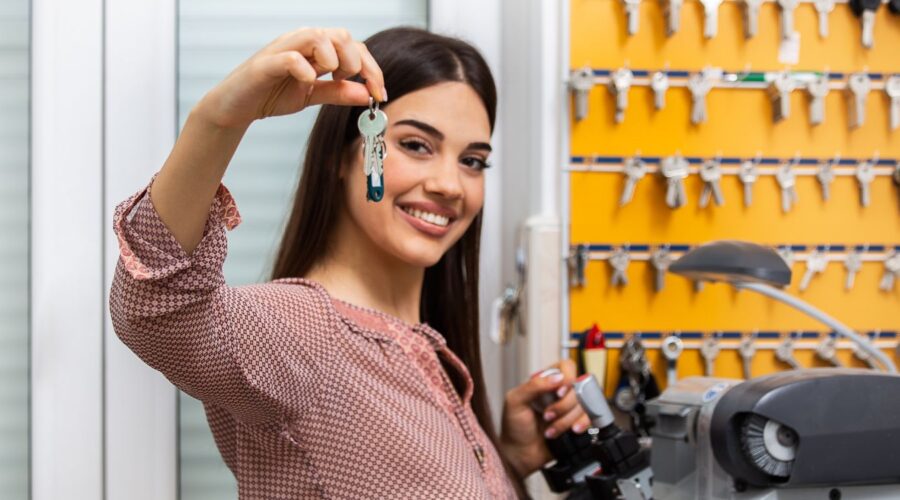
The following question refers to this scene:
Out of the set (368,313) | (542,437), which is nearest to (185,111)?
(368,313)

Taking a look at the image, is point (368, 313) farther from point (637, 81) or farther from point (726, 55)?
point (726, 55)

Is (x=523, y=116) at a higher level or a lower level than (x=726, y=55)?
lower

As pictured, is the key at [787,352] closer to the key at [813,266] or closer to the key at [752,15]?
the key at [813,266]

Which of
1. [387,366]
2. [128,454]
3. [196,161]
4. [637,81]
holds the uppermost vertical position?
[637,81]

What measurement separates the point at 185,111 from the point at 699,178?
1.12 metres

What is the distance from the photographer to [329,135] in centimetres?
A: 145

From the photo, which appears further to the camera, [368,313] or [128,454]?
[128,454]

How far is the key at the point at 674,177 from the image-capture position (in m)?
2.03

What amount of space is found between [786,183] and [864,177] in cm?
19

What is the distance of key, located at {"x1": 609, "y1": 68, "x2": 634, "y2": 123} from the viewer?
2.02m

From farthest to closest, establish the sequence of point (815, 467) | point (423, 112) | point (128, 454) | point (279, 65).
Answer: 1. point (128, 454)
2. point (423, 112)
3. point (815, 467)
4. point (279, 65)

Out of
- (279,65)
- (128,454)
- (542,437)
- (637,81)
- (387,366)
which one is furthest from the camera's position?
(637,81)

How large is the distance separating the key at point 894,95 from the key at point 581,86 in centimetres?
69

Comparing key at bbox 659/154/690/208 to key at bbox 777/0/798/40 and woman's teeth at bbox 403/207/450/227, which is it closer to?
key at bbox 777/0/798/40
